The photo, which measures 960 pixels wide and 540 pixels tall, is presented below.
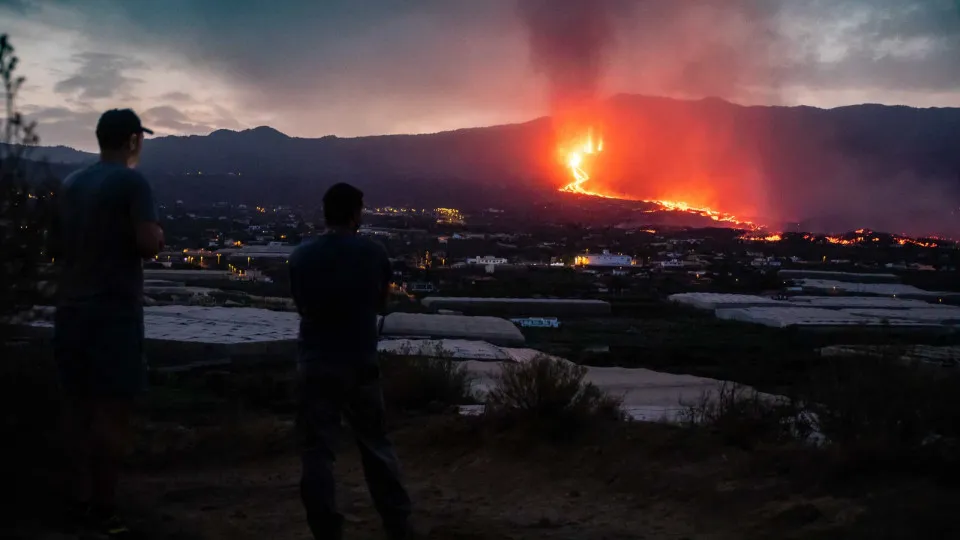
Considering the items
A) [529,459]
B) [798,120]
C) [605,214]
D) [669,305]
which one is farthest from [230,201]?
[529,459]

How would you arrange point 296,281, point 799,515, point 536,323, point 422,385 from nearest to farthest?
point 296,281
point 799,515
point 422,385
point 536,323

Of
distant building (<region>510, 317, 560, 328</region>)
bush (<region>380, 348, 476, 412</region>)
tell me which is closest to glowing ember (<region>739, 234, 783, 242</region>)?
distant building (<region>510, 317, 560, 328</region>)

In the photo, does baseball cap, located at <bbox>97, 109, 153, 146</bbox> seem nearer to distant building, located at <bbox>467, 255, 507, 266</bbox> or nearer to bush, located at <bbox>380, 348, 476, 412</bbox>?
bush, located at <bbox>380, 348, 476, 412</bbox>

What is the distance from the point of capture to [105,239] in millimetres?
3705

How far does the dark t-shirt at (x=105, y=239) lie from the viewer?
3684 mm

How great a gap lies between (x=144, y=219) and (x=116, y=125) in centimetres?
47

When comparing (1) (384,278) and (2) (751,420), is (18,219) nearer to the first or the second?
(1) (384,278)

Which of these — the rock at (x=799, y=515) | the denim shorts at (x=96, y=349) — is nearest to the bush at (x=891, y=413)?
the rock at (x=799, y=515)

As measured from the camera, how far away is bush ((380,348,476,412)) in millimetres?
8203

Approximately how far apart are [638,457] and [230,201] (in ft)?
323

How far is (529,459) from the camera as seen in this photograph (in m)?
6.11

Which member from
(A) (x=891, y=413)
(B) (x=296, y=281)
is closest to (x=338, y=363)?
(B) (x=296, y=281)

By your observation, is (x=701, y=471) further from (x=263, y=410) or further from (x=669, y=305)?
(x=669, y=305)

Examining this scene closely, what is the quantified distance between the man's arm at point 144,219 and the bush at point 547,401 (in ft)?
11.6
